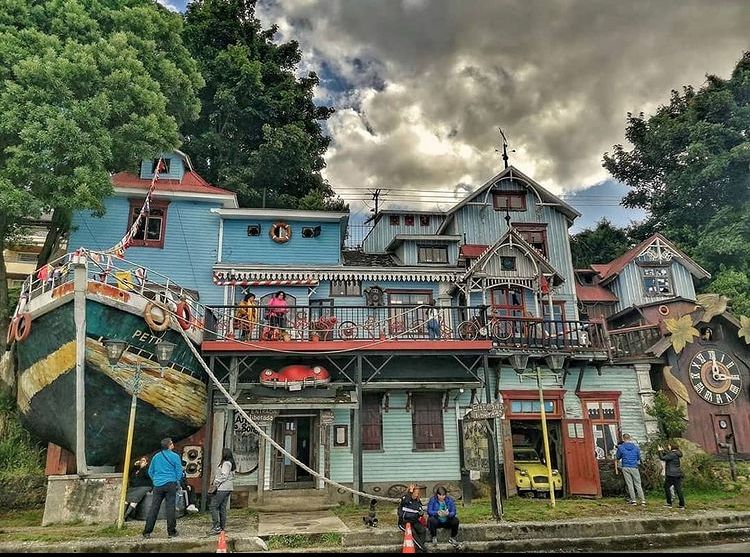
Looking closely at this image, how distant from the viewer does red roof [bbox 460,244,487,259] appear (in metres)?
21.0

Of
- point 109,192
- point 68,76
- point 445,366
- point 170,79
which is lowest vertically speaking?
point 445,366

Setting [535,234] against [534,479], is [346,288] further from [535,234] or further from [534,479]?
[535,234]

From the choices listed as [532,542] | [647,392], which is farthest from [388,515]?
[647,392]

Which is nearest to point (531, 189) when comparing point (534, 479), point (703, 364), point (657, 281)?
point (657, 281)

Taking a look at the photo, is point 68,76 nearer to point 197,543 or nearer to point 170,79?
point 170,79

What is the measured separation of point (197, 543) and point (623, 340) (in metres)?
15.5

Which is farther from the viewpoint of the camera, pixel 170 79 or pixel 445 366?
pixel 170 79

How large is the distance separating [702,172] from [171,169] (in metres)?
28.7

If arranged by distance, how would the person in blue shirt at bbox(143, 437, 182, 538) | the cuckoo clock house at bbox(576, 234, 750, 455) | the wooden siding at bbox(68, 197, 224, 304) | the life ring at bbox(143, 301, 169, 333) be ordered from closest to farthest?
the person in blue shirt at bbox(143, 437, 182, 538)
the life ring at bbox(143, 301, 169, 333)
the cuckoo clock house at bbox(576, 234, 750, 455)
the wooden siding at bbox(68, 197, 224, 304)

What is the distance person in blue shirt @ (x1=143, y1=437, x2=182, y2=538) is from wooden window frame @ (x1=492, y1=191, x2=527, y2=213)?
17.5m

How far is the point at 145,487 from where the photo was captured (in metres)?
12.0

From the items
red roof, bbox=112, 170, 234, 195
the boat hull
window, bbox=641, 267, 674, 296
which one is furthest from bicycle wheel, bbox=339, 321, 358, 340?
window, bbox=641, 267, 674, 296

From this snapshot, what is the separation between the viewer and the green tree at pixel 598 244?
35.0 m

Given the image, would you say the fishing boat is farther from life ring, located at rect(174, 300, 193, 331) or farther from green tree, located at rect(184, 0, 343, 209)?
green tree, located at rect(184, 0, 343, 209)
